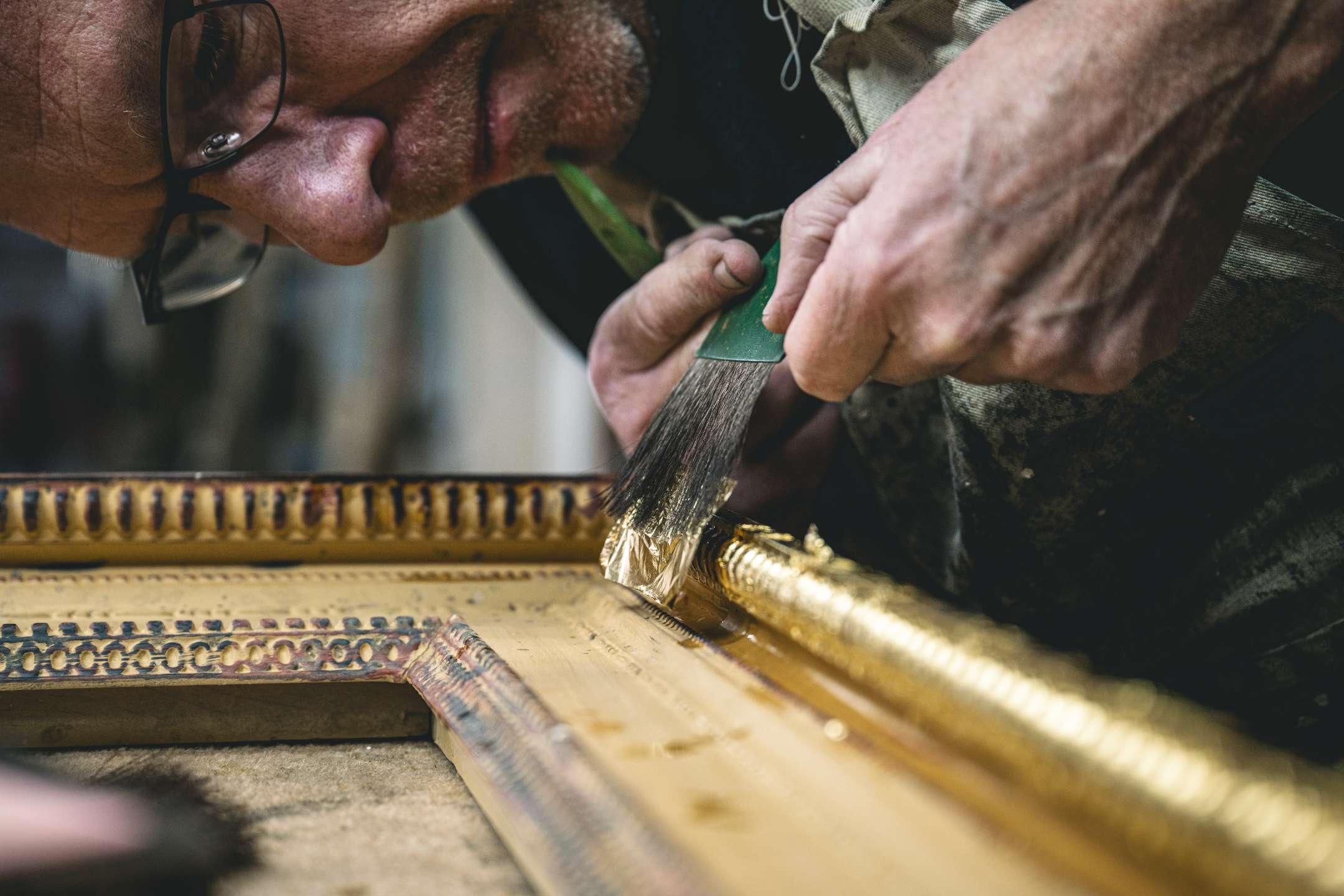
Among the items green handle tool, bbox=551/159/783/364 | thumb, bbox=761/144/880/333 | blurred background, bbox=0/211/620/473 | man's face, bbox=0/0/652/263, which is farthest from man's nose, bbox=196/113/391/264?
blurred background, bbox=0/211/620/473

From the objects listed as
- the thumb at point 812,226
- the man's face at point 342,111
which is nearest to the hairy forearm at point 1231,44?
the thumb at point 812,226

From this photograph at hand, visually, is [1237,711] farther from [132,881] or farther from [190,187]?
[190,187]

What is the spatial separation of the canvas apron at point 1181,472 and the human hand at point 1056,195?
0.18m

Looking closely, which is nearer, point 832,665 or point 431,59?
point 832,665

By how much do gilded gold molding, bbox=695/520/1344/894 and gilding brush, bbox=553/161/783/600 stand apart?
0.62 feet

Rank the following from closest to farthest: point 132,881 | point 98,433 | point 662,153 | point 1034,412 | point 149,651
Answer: point 132,881, point 149,651, point 1034,412, point 662,153, point 98,433

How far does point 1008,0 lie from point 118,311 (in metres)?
4.76

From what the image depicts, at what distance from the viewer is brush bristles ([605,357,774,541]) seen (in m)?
0.67

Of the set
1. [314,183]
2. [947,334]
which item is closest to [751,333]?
[947,334]

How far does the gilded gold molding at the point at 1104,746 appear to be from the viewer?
0.27 metres

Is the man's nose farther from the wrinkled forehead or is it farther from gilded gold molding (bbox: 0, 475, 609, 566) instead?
gilded gold molding (bbox: 0, 475, 609, 566)

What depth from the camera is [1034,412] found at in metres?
0.77

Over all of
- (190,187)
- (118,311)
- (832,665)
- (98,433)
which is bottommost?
(98,433)

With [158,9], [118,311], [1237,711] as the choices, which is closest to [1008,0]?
[1237,711]
